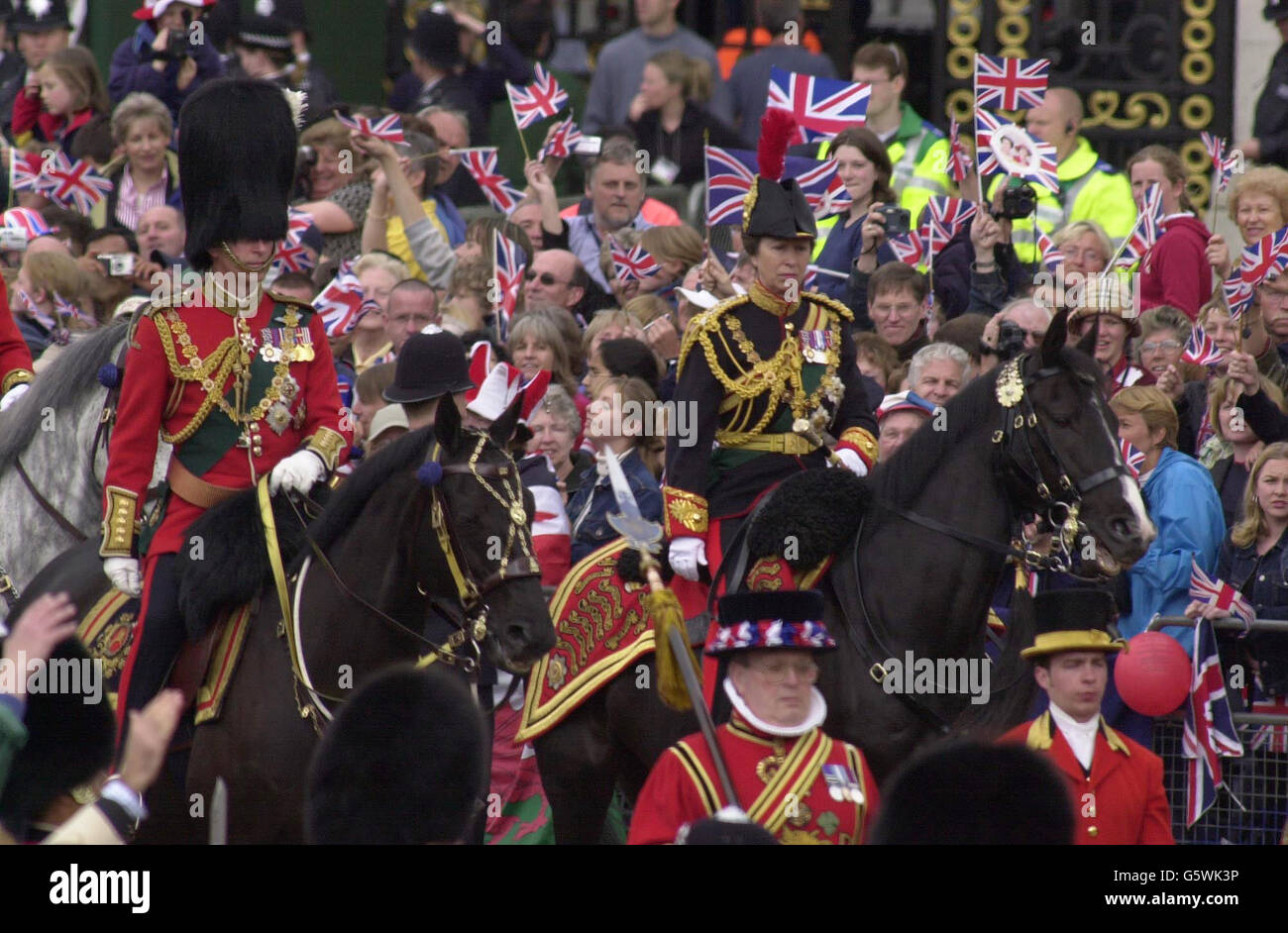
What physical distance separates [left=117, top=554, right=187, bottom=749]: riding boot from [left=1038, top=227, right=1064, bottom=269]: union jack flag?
4843mm

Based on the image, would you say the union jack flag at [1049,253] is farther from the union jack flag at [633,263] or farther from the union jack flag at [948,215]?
the union jack flag at [633,263]

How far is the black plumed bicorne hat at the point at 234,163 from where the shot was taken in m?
8.26

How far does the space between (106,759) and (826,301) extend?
371 centimetres

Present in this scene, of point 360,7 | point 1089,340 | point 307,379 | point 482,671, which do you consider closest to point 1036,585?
point 1089,340

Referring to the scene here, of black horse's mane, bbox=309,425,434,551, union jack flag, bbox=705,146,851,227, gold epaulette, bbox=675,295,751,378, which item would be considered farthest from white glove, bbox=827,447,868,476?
union jack flag, bbox=705,146,851,227

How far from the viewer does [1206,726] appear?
29.7 feet

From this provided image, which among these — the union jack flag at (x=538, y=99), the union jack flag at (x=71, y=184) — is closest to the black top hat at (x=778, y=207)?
the union jack flag at (x=538, y=99)

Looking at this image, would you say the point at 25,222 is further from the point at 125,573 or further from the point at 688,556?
the point at 688,556

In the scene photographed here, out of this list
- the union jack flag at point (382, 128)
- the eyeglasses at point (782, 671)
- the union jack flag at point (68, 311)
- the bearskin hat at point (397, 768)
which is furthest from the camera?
the union jack flag at point (382, 128)

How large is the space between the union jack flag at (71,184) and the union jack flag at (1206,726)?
7615mm

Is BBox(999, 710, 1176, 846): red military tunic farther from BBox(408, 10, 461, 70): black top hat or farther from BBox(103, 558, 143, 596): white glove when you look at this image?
BBox(408, 10, 461, 70): black top hat

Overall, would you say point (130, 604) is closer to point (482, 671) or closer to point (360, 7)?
point (482, 671)

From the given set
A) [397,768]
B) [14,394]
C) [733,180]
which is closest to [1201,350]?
[733,180]

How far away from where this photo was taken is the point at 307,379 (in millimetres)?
8359
